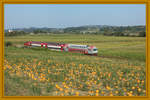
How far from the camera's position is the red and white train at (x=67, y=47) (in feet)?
100

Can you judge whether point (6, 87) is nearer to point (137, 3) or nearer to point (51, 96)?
point (51, 96)

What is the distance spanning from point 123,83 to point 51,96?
340cm

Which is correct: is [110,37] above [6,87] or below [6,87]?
above

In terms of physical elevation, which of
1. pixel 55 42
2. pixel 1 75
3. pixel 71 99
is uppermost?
pixel 55 42

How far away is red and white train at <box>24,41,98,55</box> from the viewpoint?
1204 inches

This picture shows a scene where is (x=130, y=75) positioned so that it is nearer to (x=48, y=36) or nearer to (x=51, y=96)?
(x=51, y=96)

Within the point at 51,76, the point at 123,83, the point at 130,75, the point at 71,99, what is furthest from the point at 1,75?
the point at 130,75

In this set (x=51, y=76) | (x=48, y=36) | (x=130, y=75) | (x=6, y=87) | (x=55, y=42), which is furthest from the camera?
(x=48, y=36)

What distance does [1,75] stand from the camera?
23.7ft

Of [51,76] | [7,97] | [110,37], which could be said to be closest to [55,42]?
[110,37]

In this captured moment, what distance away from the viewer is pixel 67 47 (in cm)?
3256

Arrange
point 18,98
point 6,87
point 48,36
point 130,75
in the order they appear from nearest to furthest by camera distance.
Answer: point 18,98, point 6,87, point 130,75, point 48,36

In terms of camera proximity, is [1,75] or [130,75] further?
[130,75]

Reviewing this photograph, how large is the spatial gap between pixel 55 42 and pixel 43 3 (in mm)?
27157
